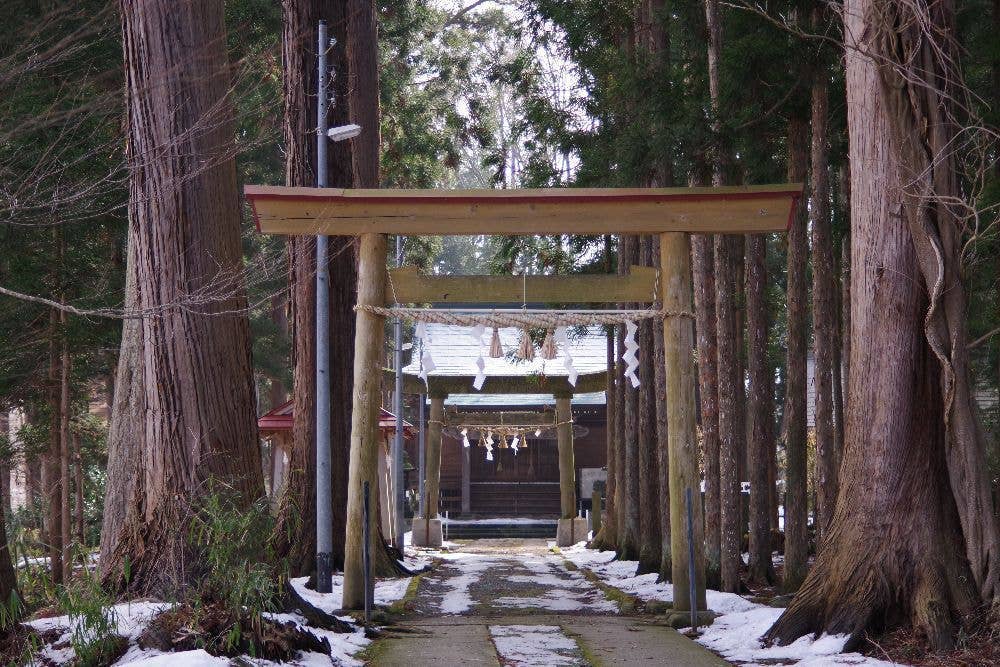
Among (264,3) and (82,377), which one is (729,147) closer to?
(264,3)

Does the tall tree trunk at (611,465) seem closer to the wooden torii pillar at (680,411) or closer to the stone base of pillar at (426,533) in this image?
the stone base of pillar at (426,533)

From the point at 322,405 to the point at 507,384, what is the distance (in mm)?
13206

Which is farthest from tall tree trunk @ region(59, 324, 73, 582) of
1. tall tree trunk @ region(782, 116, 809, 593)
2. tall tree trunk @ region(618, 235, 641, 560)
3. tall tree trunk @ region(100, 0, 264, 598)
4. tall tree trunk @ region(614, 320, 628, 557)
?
tall tree trunk @ region(614, 320, 628, 557)

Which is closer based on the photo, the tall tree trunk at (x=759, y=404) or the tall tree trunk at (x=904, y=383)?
the tall tree trunk at (x=904, y=383)

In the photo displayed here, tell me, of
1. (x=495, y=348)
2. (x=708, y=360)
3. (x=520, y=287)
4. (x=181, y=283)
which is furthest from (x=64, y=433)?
(x=708, y=360)

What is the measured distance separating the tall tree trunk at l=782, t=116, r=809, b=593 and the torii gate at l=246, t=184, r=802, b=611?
6.73ft

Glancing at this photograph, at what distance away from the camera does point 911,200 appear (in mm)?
8906

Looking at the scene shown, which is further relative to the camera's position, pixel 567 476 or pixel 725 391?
pixel 567 476

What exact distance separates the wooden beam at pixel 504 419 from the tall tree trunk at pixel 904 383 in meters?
19.4

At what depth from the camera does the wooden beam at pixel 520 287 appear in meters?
12.2

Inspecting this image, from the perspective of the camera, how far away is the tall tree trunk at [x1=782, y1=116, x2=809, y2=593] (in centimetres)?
1324

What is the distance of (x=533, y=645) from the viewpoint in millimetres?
9562

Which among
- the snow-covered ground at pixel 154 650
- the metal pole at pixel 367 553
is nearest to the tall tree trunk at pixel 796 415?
the metal pole at pixel 367 553

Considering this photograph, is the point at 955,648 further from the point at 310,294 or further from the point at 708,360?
the point at 310,294
